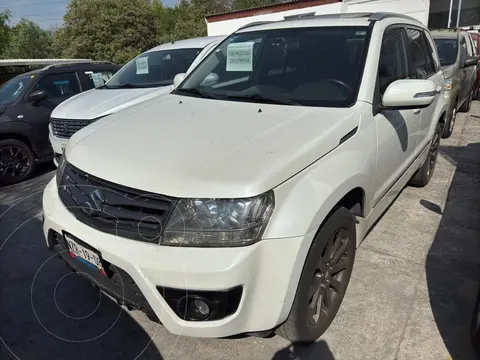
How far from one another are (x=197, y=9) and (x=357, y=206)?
35876 millimetres

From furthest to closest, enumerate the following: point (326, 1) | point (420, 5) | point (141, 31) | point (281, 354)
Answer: point (141, 31)
point (326, 1)
point (420, 5)
point (281, 354)

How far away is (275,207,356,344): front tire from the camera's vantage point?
1.96 meters

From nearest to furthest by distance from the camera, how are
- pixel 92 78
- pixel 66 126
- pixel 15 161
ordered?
pixel 66 126
pixel 15 161
pixel 92 78

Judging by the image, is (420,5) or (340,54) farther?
(420,5)

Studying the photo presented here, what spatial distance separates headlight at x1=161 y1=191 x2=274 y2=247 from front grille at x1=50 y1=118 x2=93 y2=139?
11.9ft

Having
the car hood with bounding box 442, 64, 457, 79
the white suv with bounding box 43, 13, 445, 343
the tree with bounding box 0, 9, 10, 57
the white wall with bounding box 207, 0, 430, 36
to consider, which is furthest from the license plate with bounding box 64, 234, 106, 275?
the tree with bounding box 0, 9, 10, 57

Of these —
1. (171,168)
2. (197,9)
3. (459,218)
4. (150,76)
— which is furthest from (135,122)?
(197,9)

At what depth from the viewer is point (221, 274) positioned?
5.47 ft

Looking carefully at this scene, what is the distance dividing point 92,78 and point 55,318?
17.4ft

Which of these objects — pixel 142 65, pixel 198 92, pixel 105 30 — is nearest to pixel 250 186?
pixel 198 92

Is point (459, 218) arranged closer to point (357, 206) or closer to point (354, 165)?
A: point (357, 206)

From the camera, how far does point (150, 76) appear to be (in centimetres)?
602

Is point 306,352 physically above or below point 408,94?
below

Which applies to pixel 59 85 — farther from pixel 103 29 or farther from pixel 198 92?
pixel 103 29
